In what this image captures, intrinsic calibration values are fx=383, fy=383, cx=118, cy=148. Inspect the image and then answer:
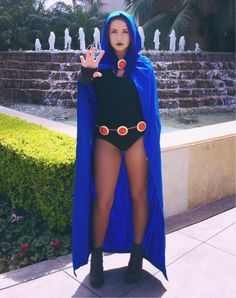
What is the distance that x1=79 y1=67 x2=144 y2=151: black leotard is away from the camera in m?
2.39

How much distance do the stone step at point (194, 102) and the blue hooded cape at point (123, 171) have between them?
880 centimetres

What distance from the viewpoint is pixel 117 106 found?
2410 mm

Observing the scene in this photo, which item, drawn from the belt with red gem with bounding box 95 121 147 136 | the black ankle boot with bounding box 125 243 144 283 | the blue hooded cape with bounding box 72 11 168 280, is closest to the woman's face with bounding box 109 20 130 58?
the blue hooded cape with bounding box 72 11 168 280

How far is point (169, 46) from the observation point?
55.5 feet

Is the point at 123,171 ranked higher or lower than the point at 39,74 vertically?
lower

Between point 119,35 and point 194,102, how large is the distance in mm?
9662

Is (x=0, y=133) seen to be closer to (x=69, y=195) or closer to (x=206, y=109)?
(x=69, y=195)

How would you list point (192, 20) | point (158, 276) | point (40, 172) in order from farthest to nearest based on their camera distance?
point (192, 20) → point (40, 172) → point (158, 276)

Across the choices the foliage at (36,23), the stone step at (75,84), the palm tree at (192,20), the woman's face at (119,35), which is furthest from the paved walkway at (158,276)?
the foliage at (36,23)

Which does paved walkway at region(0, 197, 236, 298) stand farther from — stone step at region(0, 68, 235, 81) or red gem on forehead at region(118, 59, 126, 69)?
stone step at region(0, 68, 235, 81)

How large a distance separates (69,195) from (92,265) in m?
0.67

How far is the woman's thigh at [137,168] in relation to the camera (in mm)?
2490

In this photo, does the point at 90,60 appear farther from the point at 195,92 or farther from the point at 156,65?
the point at 195,92

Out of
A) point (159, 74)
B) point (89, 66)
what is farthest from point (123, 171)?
point (159, 74)
